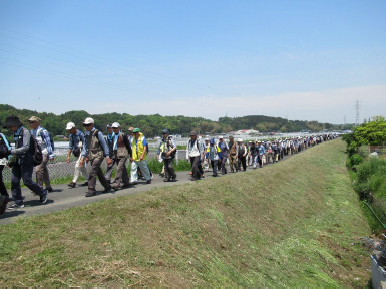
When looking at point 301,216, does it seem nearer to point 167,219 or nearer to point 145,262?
point 167,219

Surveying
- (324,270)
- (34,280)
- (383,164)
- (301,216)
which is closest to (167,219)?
(34,280)

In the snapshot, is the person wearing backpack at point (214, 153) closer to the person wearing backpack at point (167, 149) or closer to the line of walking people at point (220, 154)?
the line of walking people at point (220, 154)

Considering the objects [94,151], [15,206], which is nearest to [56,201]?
[15,206]

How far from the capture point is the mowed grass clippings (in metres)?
3.91

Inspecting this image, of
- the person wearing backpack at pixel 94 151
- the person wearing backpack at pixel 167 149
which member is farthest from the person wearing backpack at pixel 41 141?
the person wearing backpack at pixel 167 149

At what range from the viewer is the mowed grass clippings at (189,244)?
3914 mm

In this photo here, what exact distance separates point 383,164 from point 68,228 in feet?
71.0

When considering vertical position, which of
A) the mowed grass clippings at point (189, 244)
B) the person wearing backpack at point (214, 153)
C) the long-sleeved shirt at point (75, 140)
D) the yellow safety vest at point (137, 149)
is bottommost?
the mowed grass clippings at point (189, 244)

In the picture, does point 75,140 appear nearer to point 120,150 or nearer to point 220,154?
point 120,150

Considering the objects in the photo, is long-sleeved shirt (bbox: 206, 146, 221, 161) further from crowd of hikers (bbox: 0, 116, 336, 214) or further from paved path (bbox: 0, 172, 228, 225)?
paved path (bbox: 0, 172, 228, 225)

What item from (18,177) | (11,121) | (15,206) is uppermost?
(11,121)

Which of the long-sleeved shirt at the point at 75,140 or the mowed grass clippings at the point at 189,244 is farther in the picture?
the long-sleeved shirt at the point at 75,140

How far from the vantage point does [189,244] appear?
18.1ft

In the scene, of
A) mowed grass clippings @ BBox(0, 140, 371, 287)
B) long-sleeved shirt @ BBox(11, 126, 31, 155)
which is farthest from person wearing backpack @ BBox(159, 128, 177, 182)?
long-sleeved shirt @ BBox(11, 126, 31, 155)
